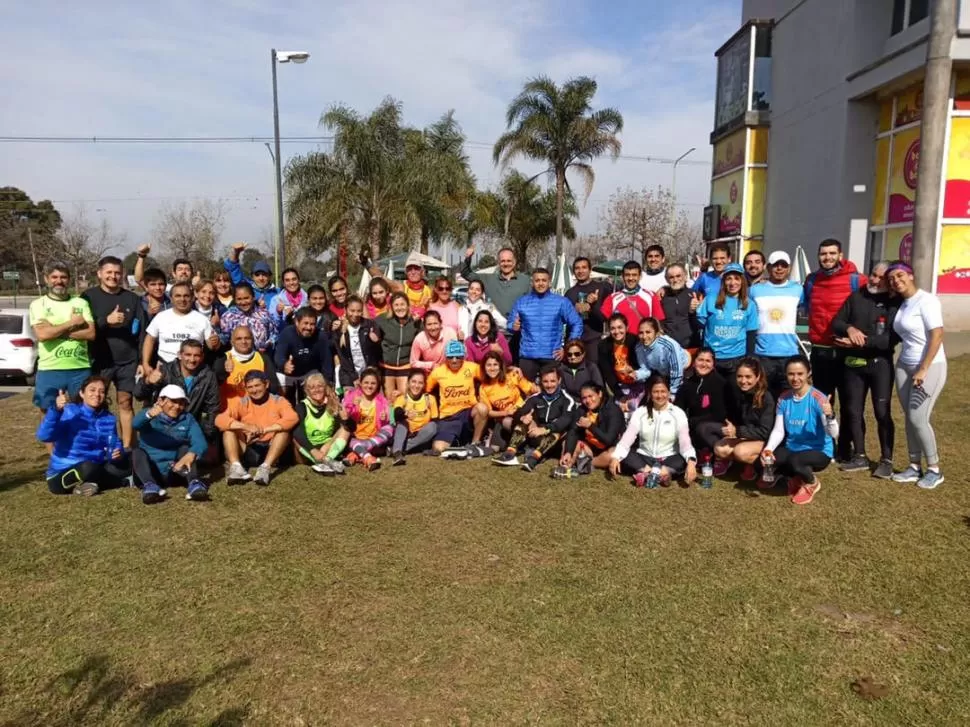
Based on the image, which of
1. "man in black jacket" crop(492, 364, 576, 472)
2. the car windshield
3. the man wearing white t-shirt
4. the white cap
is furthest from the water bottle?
the car windshield

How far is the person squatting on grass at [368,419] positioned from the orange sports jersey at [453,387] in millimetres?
570

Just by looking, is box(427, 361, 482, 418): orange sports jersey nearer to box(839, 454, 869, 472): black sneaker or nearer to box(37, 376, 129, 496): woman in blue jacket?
box(37, 376, 129, 496): woman in blue jacket

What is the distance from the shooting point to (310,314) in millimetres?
7035

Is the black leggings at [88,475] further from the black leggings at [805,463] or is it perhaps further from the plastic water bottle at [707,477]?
the black leggings at [805,463]

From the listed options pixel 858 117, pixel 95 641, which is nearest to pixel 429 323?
pixel 95 641

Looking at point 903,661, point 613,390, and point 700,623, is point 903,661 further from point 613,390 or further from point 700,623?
point 613,390

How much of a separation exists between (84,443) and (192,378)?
999 millimetres

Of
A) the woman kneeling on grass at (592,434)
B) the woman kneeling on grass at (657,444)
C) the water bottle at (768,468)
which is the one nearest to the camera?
the water bottle at (768,468)

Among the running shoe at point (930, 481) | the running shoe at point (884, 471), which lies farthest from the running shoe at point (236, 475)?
the running shoe at point (930, 481)

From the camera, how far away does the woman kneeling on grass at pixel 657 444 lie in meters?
6.11

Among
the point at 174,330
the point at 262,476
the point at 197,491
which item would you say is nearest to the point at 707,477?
the point at 262,476

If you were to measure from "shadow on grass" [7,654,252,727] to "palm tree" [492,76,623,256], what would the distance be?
90.5ft

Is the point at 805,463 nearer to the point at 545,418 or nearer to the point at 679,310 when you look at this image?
the point at 679,310

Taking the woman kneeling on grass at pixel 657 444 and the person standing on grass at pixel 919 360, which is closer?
the person standing on grass at pixel 919 360
